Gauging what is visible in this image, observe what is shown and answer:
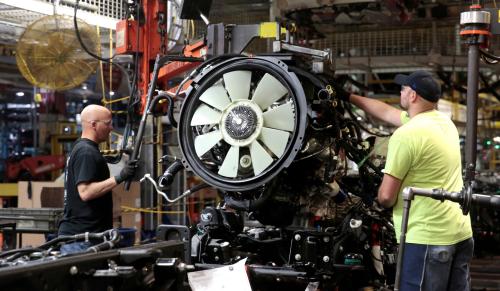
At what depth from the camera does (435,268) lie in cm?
396

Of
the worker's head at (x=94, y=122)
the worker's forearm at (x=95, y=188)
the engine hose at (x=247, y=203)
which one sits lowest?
the engine hose at (x=247, y=203)

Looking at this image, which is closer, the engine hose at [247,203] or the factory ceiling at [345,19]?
the engine hose at [247,203]

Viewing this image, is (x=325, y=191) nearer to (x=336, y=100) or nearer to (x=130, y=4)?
(x=336, y=100)

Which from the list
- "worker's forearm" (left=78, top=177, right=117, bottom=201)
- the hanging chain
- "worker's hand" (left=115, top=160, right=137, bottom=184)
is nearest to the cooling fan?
"worker's hand" (left=115, top=160, right=137, bottom=184)

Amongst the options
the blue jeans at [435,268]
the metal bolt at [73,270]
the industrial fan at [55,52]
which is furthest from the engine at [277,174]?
the industrial fan at [55,52]

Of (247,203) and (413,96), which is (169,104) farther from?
(413,96)

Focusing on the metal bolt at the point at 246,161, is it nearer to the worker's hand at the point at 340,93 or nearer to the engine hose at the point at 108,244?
the worker's hand at the point at 340,93

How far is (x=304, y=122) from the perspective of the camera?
180 inches

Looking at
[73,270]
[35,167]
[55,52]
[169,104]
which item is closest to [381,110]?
[169,104]

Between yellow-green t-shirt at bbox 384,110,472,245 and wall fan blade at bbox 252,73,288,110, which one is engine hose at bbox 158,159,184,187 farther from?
yellow-green t-shirt at bbox 384,110,472,245

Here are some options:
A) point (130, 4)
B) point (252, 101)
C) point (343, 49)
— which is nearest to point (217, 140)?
point (252, 101)

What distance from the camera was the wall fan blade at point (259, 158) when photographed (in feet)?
15.3

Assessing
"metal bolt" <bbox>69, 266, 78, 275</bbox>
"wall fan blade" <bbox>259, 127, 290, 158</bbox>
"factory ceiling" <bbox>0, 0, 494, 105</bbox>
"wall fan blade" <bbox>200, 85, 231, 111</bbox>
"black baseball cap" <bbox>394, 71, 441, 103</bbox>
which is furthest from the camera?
"factory ceiling" <bbox>0, 0, 494, 105</bbox>

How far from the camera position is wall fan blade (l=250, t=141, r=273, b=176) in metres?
4.67
